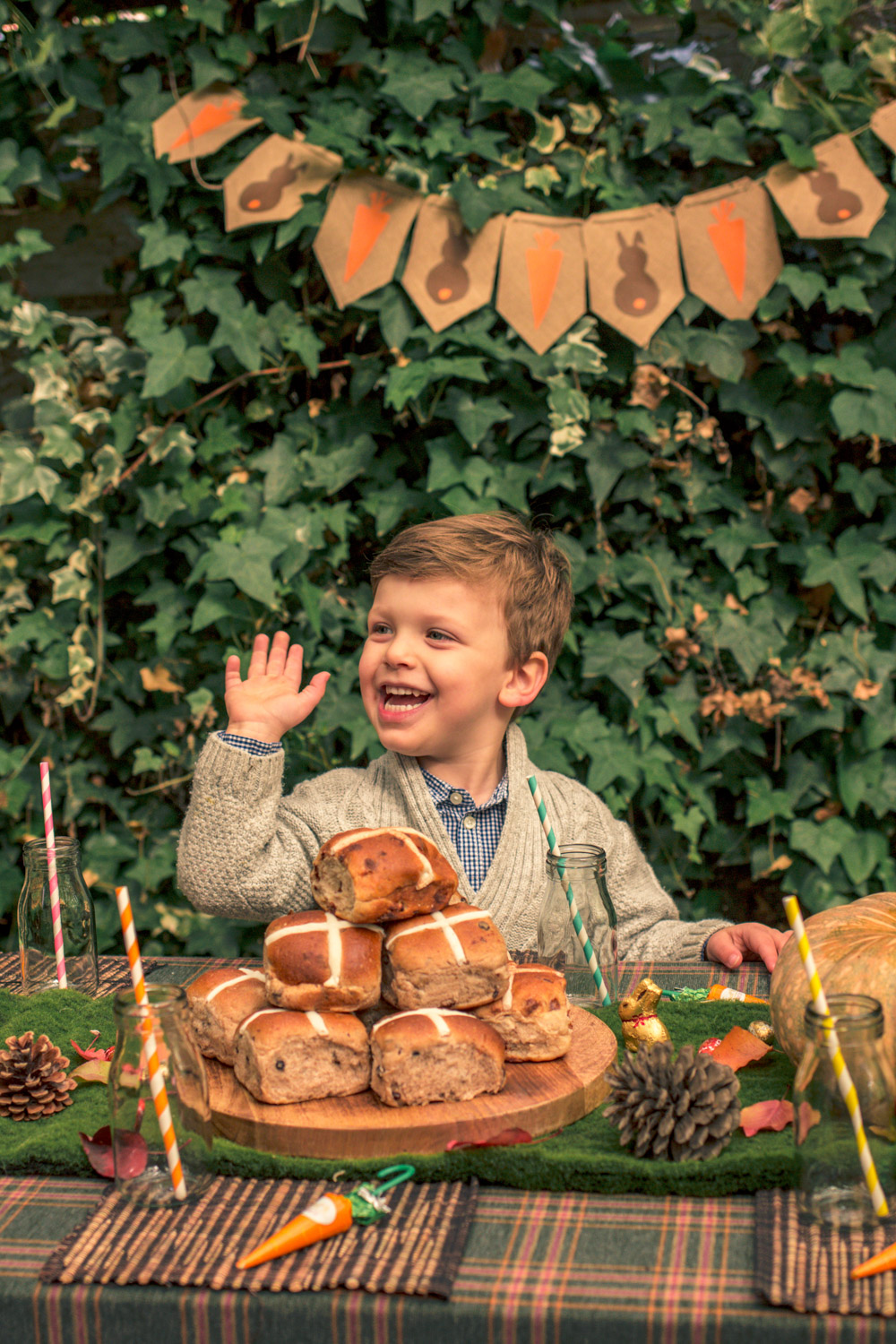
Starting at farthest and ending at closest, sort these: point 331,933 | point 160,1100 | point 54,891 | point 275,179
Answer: point 275,179, point 54,891, point 331,933, point 160,1100

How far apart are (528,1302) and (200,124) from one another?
7.47 feet

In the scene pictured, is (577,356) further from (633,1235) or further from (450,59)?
(633,1235)

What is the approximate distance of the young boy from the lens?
141 centimetres

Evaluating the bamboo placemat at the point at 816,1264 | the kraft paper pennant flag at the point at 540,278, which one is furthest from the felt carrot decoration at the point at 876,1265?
the kraft paper pennant flag at the point at 540,278

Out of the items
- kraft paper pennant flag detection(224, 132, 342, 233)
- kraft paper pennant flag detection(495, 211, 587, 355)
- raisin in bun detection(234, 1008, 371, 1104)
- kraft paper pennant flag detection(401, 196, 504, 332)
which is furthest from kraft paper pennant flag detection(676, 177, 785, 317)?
raisin in bun detection(234, 1008, 371, 1104)

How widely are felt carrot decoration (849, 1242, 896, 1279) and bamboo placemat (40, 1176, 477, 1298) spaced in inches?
9.8

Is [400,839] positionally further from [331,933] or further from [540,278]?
[540,278]

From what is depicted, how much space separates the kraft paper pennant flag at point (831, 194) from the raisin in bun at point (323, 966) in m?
1.77

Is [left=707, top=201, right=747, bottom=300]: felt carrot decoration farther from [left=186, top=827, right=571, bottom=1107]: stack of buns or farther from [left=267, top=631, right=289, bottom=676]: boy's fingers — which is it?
[left=186, top=827, right=571, bottom=1107]: stack of buns

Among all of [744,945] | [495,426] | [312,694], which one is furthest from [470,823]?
[495,426]

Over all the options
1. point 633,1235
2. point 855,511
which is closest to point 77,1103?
point 633,1235

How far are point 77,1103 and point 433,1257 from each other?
0.41 metres

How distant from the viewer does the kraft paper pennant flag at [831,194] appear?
217 cm

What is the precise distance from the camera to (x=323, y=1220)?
77 cm
